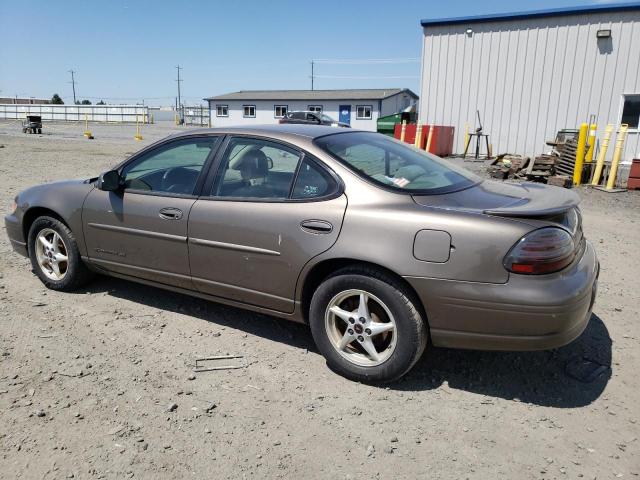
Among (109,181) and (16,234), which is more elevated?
(109,181)

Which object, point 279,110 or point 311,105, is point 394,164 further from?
point 279,110

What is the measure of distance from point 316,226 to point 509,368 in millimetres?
1574

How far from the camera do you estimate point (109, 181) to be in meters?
4.02

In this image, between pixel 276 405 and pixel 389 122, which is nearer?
pixel 276 405

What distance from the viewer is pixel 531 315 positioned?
2721mm

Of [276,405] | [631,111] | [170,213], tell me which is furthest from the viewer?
[631,111]

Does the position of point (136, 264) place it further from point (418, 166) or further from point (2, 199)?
point (2, 199)

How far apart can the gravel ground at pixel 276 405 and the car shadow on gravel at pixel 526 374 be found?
12 mm

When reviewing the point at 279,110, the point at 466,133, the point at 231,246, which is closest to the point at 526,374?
the point at 231,246

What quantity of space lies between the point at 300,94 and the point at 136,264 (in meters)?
51.6

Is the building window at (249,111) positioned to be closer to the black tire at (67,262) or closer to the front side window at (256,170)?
the black tire at (67,262)

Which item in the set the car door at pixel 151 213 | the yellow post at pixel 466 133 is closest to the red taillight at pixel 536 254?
the car door at pixel 151 213

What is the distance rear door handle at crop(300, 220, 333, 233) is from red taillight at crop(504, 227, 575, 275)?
1029 mm

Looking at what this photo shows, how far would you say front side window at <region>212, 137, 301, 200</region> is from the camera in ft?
11.4
